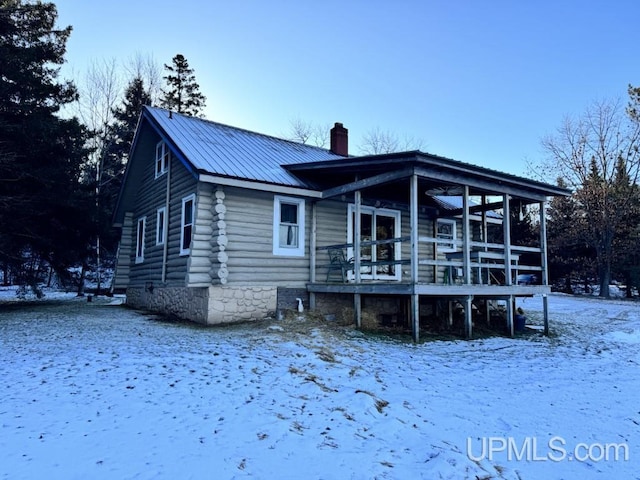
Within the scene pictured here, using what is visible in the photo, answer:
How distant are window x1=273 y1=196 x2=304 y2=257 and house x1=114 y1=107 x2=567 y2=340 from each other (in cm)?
3

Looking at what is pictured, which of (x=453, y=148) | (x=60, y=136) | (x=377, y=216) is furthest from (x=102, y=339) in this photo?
(x=453, y=148)

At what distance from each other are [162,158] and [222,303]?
638 centimetres

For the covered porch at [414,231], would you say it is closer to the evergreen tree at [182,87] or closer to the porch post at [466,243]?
the porch post at [466,243]

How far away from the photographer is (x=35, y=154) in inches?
559

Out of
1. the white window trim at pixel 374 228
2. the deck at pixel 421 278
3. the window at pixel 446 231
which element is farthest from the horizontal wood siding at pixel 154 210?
the window at pixel 446 231

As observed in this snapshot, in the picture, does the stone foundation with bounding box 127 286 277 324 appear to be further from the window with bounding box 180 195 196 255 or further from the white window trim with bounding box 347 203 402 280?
the white window trim with bounding box 347 203 402 280

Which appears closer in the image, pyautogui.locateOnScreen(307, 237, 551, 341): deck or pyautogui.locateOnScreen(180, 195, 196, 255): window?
pyautogui.locateOnScreen(307, 237, 551, 341): deck

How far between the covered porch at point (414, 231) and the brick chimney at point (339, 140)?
4440mm

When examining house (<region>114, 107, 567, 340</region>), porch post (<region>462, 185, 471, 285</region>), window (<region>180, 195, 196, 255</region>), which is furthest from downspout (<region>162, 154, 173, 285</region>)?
porch post (<region>462, 185, 471, 285</region>)

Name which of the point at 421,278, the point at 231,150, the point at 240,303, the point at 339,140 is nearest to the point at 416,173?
the point at 240,303

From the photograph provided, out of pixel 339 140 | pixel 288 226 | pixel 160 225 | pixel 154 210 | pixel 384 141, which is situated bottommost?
pixel 288 226

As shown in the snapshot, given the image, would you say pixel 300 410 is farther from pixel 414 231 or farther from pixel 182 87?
pixel 182 87

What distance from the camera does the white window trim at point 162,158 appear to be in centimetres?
1400

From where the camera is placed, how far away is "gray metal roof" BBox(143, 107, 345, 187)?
1098cm
